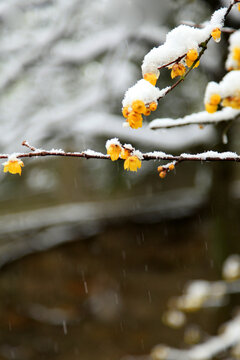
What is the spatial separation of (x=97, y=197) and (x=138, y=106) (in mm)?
9911

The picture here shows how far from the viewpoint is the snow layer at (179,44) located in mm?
738

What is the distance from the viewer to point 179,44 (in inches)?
29.5

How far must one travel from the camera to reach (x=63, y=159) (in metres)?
10.1

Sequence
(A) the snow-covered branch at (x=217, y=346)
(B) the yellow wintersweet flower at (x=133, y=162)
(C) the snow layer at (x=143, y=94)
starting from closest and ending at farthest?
(C) the snow layer at (x=143, y=94)
(B) the yellow wintersweet flower at (x=133, y=162)
(A) the snow-covered branch at (x=217, y=346)

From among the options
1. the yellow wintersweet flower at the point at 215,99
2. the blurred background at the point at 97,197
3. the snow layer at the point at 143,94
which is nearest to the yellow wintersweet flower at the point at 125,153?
the snow layer at the point at 143,94

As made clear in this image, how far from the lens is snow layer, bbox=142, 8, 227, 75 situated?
0.74 m

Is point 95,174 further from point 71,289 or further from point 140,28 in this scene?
point 140,28

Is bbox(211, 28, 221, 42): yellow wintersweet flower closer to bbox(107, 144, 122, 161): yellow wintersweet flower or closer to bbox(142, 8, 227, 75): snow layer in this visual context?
bbox(142, 8, 227, 75): snow layer

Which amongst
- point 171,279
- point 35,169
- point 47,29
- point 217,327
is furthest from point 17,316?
point 35,169

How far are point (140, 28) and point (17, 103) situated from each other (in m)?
1.60

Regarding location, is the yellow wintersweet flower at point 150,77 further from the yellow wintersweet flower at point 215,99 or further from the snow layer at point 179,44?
the yellow wintersweet flower at point 215,99

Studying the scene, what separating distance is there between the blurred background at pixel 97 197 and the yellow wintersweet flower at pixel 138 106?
1.00m

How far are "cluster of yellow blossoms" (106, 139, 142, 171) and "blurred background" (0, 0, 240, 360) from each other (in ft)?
2.95

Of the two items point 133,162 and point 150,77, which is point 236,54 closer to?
point 150,77
